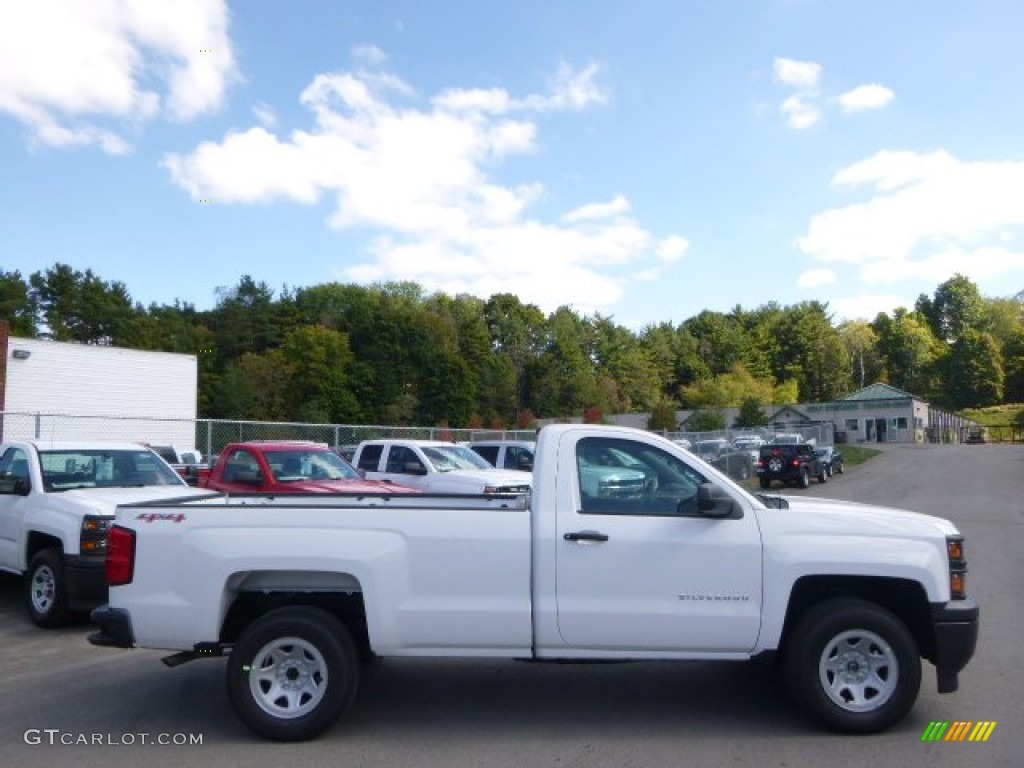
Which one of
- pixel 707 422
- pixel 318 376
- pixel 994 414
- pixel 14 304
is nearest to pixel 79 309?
pixel 14 304

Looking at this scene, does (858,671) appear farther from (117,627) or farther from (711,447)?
(711,447)

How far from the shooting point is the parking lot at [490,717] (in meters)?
5.36

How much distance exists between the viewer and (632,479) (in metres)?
5.94

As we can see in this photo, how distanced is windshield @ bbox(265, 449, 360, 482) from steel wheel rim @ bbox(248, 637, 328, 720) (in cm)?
693

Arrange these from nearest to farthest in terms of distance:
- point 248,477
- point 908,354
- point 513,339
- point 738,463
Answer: point 248,477 < point 738,463 < point 513,339 < point 908,354

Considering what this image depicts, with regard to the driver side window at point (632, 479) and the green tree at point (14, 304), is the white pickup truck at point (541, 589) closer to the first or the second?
the driver side window at point (632, 479)

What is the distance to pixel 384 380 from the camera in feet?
284

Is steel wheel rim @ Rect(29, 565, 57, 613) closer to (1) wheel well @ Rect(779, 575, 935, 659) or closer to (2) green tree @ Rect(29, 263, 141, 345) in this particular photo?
(1) wheel well @ Rect(779, 575, 935, 659)

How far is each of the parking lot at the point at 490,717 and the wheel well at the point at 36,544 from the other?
3.20 ft

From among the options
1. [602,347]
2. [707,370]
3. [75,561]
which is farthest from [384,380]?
[75,561]

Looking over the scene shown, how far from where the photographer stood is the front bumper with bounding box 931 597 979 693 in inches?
224

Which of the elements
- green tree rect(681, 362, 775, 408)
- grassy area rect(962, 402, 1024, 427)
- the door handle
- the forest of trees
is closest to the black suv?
the door handle
